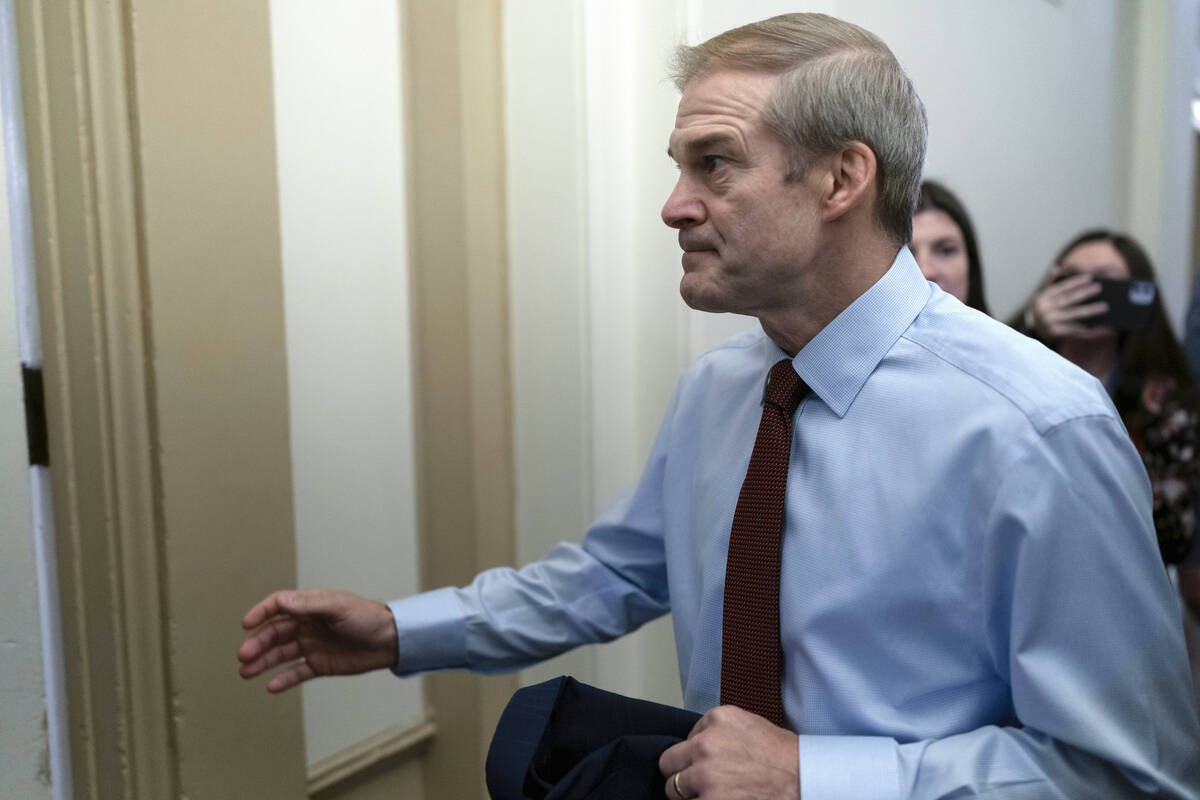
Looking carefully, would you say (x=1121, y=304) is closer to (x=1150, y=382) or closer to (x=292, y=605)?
(x=1150, y=382)

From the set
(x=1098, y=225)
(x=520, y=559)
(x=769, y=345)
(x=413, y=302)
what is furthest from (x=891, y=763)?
(x=1098, y=225)

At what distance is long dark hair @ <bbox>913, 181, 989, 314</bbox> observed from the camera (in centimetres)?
175

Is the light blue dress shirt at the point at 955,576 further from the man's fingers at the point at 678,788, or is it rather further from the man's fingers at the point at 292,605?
the man's fingers at the point at 292,605

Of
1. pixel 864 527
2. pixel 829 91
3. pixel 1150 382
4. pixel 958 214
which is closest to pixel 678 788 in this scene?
pixel 864 527

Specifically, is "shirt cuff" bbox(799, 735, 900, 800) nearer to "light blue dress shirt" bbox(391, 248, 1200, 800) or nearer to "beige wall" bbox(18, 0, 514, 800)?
"light blue dress shirt" bbox(391, 248, 1200, 800)

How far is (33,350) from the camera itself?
3.38 feet

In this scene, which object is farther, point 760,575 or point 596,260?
point 596,260

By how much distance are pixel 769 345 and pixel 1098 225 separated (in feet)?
7.92

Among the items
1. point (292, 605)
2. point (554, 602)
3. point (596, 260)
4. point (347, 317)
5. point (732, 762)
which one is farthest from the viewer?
point (596, 260)

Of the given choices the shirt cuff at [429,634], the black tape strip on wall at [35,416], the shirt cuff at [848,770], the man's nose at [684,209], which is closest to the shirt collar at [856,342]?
the man's nose at [684,209]

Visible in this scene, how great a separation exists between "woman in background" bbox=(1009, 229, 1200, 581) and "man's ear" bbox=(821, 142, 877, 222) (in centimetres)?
106

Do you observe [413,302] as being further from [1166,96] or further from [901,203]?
[1166,96]

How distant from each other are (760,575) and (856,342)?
0.80 feet

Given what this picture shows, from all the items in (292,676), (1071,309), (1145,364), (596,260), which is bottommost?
(292,676)
